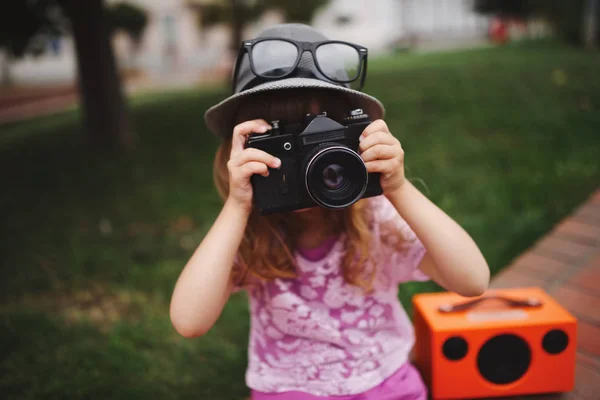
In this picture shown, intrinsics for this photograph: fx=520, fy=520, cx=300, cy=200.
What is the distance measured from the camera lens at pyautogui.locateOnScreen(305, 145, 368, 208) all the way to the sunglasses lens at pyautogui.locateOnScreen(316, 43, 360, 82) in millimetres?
237

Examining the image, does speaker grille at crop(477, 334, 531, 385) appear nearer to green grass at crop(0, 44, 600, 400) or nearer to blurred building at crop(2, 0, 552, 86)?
green grass at crop(0, 44, 600, 400)

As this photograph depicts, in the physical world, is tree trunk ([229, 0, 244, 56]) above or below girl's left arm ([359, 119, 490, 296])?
above

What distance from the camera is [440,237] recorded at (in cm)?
117

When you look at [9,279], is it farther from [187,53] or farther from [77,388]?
[187,53]

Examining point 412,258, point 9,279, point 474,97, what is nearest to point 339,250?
point 412,258

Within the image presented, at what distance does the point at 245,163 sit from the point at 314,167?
0.50ft

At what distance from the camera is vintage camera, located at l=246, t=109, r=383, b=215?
1.05 m

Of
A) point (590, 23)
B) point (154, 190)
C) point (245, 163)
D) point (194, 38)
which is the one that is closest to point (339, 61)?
point (245, 163)

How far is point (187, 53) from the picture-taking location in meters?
19.5

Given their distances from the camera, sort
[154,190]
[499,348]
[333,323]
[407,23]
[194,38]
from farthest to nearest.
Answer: [407,23]
[194,38]
[154,190]
[499,348]
[333,323]

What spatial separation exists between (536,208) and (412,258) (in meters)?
1.75

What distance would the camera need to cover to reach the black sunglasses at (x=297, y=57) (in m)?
1.18

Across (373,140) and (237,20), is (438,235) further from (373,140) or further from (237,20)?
(237,20)

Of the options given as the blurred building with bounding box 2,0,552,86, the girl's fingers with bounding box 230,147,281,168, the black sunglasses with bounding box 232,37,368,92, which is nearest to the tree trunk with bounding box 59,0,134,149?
the black sunglasses with bounding box 232,37,368,92
